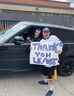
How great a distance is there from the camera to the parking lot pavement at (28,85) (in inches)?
278

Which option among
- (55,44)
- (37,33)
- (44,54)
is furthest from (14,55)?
(55,44)

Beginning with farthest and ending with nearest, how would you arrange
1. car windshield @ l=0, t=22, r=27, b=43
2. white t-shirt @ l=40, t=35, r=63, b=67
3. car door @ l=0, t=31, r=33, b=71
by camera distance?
1. car windshield @ l=0, t=22, r=27, b=43
2. car door @ l=0, t=31, r=33, b=71
3. white t-shirt @ l=40, t=35, r=63, b=67

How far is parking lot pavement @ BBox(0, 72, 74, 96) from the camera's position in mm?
7070

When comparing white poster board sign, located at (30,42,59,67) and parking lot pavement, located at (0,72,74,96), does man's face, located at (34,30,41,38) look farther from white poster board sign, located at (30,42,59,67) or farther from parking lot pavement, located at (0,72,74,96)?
parking lot pavement, located at (0,72,74,96)

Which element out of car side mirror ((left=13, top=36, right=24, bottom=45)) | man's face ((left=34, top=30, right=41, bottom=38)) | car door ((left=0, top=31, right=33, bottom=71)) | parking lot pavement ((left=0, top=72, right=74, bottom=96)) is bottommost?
parking lot pavement ((left=0, top=72, right=74, bottom=96))

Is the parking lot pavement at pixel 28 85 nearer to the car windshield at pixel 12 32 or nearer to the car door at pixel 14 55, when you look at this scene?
the car door at pixel 14 55

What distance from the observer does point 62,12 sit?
38.5 m

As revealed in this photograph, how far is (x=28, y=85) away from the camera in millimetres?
7672

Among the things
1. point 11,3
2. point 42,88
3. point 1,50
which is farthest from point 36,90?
point 11,3

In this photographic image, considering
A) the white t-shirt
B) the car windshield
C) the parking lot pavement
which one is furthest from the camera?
the car windshield

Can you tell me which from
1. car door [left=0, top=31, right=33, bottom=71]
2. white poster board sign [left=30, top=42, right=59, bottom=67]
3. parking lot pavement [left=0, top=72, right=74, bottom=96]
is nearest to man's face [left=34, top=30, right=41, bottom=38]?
car door [left=0, top=31, right=33, bottom=71]

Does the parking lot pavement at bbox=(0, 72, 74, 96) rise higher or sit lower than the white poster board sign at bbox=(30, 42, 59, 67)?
lower

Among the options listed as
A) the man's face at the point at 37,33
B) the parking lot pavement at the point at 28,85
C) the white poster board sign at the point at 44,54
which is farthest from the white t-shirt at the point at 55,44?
the man's face at the point at 37,33

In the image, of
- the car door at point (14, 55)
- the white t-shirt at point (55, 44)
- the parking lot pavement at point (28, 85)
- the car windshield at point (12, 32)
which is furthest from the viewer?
the car windshield at point (12, 32)
